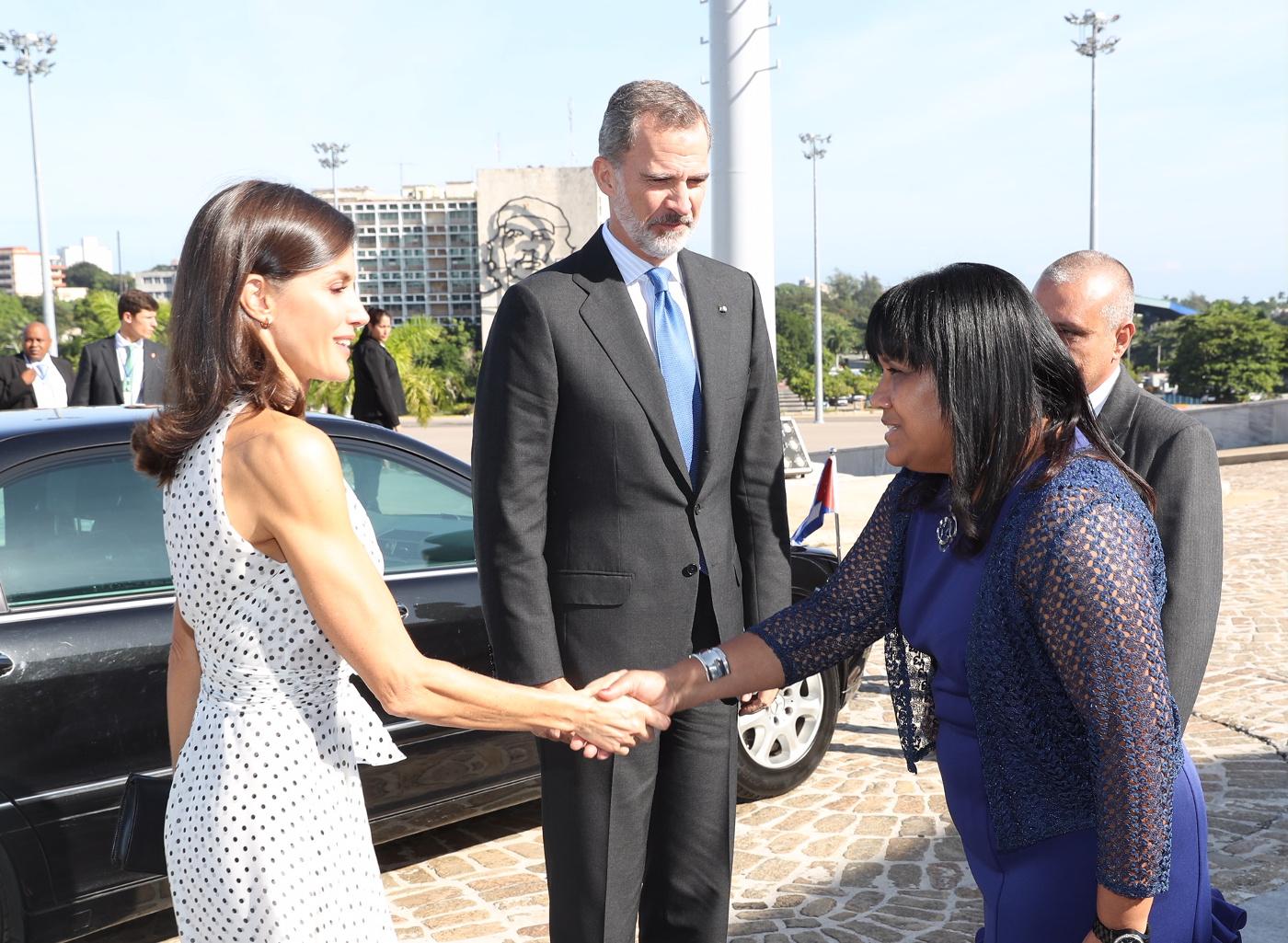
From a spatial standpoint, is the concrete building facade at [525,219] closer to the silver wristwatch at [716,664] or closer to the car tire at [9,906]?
the car tire at [9,906]

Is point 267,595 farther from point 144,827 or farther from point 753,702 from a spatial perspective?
point 753,702

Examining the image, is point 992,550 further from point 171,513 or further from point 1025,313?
point 171,513

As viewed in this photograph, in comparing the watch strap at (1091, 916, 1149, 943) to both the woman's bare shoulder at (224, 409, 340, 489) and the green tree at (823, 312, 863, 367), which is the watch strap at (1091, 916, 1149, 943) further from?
the green tree at (823, 312, 863, 367)

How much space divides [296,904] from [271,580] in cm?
52

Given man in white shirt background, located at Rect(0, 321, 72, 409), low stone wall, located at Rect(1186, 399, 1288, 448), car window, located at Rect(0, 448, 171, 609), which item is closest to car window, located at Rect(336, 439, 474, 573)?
car window, located at Rect(0, 448, 171, 609)

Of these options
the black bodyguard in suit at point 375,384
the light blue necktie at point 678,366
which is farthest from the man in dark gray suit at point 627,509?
the black bodyguard in suit at point 375,384

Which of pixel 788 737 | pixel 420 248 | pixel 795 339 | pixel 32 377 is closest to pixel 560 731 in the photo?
→ pixel 788 737

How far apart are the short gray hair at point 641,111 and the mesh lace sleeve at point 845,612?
41.7 inches

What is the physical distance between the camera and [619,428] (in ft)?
9.10

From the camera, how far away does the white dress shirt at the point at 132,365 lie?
32.2ft

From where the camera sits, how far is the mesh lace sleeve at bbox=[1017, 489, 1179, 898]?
1775mm

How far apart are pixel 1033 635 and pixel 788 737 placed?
3.24 meters

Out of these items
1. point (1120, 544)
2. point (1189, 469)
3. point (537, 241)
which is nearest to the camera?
point (1120, 544)

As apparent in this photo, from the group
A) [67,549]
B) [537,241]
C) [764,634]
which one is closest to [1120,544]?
[764,634]
